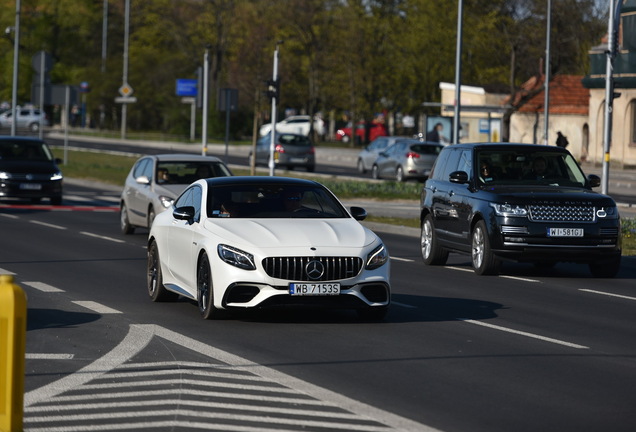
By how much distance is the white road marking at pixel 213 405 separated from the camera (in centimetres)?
785

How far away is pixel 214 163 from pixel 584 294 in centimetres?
987

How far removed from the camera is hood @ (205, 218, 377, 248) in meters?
12.4

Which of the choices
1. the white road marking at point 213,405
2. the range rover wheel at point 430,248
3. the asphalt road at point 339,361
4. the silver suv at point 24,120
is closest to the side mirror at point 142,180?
the range rover wheel at point 430,248

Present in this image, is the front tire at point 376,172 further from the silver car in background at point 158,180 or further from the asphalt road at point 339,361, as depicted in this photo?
the asphalt road at point 339,361

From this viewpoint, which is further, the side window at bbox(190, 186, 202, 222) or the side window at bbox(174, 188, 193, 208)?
the side window at bbox(174, 188, 193, 208)

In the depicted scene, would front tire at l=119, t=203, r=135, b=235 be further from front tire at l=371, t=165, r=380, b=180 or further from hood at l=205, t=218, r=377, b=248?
front tire at l=371, t=165, r=380, b=180

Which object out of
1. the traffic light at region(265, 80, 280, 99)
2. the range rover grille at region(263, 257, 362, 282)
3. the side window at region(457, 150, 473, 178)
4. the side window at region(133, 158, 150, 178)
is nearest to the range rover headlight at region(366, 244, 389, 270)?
the range rover grille at region(263, 257, 362, 282)

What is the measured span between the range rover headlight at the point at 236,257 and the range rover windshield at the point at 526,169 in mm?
7024

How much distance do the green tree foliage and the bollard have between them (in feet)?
199

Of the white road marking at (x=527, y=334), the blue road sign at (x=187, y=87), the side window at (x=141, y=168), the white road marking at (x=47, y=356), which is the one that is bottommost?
the white road marking at (x=47, y=356)

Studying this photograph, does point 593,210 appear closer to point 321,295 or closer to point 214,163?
point 321,295

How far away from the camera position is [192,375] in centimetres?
957

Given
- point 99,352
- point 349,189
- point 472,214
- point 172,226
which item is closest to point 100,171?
point 349,189

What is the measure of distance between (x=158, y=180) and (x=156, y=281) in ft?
33.2
